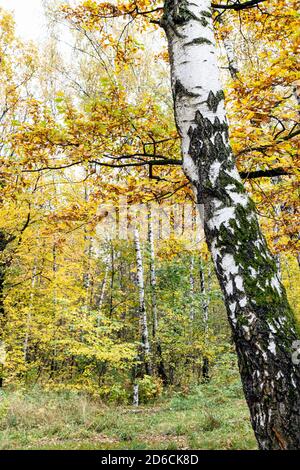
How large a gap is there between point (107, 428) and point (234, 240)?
566 cm

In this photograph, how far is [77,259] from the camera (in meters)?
12.5

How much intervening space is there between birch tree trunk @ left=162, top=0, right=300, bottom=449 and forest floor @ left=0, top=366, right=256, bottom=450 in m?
2.79

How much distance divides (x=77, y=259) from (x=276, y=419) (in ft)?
37.5

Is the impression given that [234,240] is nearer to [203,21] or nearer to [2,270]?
[203,21]

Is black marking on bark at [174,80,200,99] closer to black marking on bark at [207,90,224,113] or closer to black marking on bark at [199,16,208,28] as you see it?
black marking on bark at [207,90,224,113]

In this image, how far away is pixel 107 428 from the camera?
20.0ft

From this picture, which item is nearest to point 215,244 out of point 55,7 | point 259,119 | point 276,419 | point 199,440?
point 276,419

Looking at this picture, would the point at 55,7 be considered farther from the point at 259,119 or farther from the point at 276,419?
the point at 276,419

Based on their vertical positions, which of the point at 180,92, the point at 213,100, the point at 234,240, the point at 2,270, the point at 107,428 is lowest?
the point at 107,428

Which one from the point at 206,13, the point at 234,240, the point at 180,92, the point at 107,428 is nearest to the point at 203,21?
the point at 206,13

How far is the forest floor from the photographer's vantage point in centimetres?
464

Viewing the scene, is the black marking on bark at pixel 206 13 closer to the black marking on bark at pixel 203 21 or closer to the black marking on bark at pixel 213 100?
the black marking on bark at pixel 203 21

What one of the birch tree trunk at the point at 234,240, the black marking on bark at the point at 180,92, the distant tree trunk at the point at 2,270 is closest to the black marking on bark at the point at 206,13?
the birch tree trunk at the point at 234,240
